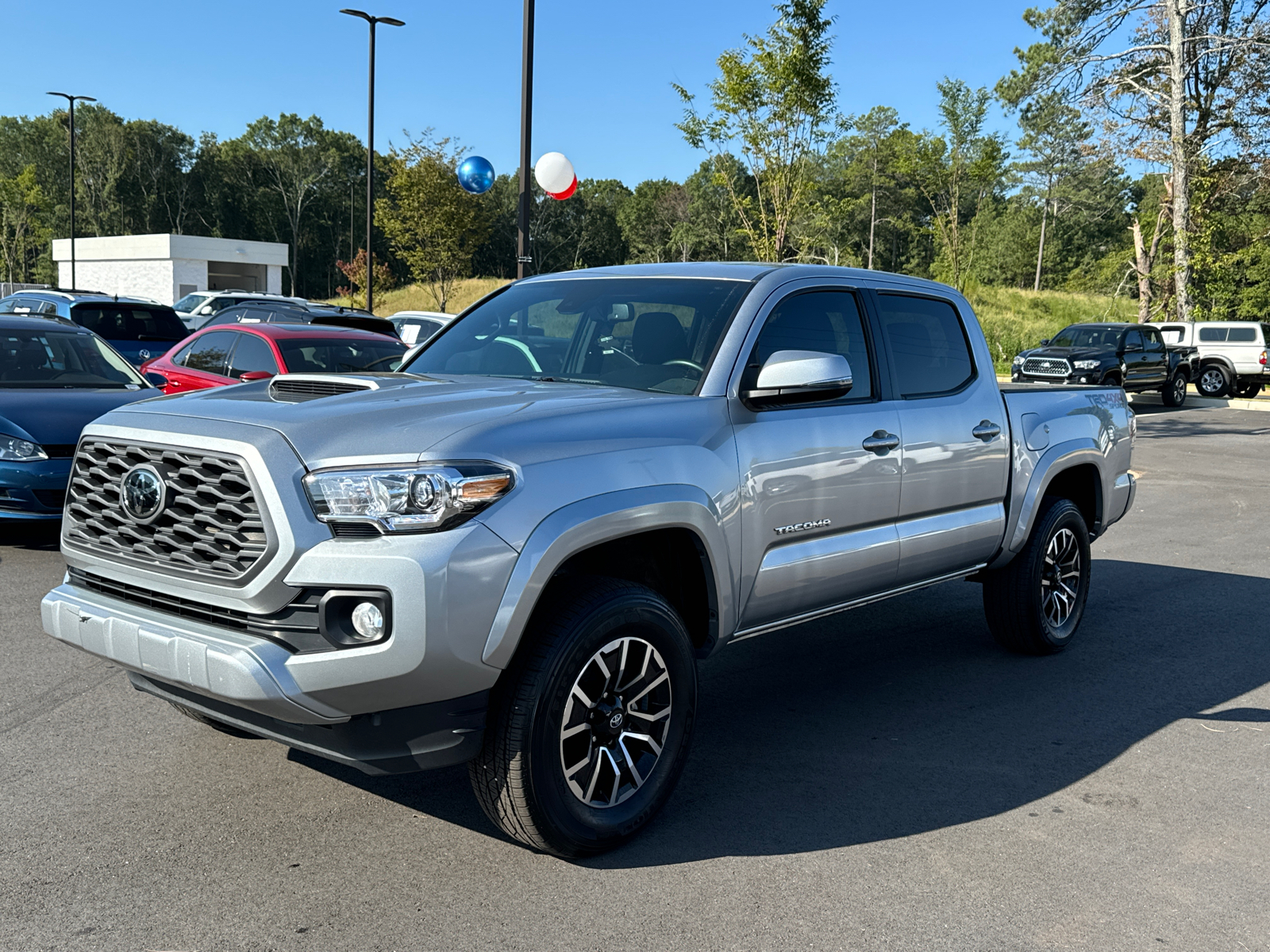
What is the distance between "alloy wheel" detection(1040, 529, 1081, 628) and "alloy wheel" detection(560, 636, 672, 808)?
9.77 ft

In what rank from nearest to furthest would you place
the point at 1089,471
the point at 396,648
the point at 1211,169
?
1. the point at 396,648
2. the point at 1089,471
3. the point at 1211,169

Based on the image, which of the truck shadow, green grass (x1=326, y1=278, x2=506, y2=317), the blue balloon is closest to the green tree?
the blue balloon

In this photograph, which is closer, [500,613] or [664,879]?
[500,613]

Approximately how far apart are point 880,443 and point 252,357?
24.1 ft

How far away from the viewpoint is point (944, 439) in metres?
5.02

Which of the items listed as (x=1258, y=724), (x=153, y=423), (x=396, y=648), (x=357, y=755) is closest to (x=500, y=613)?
(x=396, y=648)

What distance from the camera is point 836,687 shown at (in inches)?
213

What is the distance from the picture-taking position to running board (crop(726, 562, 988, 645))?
422 cm

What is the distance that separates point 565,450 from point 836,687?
101 inches

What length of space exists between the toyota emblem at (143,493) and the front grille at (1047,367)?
22433 mm

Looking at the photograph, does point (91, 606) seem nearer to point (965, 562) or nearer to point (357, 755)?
point (357, 755)

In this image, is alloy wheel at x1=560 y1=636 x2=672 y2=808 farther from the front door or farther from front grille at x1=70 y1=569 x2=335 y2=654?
front grille at x1=70 y1=569 x2=335 y2=654

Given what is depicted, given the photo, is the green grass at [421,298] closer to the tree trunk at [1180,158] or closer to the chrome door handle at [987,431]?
the tree trunk at [1180,158]

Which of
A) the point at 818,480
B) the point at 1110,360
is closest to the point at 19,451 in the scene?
the point at 818,480
